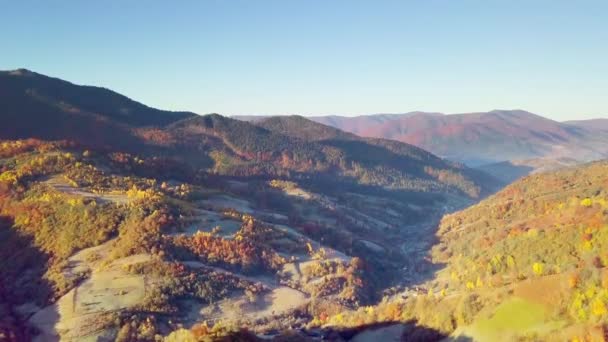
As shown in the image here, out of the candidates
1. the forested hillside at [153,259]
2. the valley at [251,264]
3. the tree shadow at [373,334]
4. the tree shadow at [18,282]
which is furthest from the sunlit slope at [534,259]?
the tree shadow at [18,282]

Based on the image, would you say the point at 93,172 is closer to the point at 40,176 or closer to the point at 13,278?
the point at 40,176

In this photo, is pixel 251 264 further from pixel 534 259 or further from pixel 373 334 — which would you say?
pixel 373 334

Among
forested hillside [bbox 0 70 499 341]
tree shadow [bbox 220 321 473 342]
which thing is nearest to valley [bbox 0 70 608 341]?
tree shadow [bbox 220 321 473 342]

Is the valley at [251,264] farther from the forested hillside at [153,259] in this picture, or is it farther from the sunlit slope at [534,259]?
the forested hillside at [153,259]

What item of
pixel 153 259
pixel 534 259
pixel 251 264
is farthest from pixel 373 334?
pixel 534 259

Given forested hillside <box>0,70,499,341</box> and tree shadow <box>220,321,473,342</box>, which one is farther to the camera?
forested hillside <box>0,70,499,341</box>

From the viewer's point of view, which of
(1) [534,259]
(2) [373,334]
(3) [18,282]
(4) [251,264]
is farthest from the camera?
(4) [251,264]

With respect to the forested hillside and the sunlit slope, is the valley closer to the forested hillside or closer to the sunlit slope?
the sunlit slope

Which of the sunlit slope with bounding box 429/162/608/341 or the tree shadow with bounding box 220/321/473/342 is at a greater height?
the sunlit slope with bounding box 429/162/608/341

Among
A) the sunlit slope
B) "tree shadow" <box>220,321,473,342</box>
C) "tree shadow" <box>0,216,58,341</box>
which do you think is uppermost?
the sunlit slope

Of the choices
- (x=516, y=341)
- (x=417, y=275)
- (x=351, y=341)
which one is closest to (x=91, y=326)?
(x=351, y=341)
